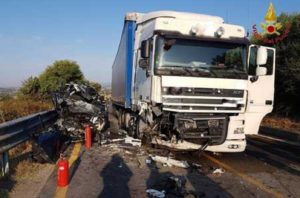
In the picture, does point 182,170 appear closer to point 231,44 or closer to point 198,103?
point 198,103

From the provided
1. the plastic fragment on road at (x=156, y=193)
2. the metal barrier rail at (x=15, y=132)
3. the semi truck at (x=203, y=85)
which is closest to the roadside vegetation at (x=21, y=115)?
the metal barrier rail at (x=15, y=132)

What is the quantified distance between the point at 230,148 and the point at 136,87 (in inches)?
147

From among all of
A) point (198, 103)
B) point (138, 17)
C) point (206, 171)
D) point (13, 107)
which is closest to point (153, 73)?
point (198, 103)

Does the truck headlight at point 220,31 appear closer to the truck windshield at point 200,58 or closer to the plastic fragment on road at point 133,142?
the truck windshield at point 200,58

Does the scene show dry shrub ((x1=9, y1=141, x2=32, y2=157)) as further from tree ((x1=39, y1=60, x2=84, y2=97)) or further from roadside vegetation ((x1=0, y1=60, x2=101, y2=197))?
tree ((x1=39, y1=60, x2=84, y2=97))

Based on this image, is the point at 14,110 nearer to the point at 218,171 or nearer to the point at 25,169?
the point at 25,169

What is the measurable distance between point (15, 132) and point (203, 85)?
4296mm

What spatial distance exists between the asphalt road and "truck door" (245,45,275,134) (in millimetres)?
1020

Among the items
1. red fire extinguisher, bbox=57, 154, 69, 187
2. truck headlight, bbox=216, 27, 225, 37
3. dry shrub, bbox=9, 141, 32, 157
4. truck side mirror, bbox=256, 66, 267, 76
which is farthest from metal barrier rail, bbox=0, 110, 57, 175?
truck side mirror, bbox=256, 66, 267, 76

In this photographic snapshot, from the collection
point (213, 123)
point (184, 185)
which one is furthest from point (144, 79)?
point (184, 185)

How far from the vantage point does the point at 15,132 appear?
862 centimetres

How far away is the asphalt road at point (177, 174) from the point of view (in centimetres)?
696

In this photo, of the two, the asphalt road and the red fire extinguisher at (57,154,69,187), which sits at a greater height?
the red fire extinguisher at (57,154,69,187)

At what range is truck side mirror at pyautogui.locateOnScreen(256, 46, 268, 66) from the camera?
10289mm
